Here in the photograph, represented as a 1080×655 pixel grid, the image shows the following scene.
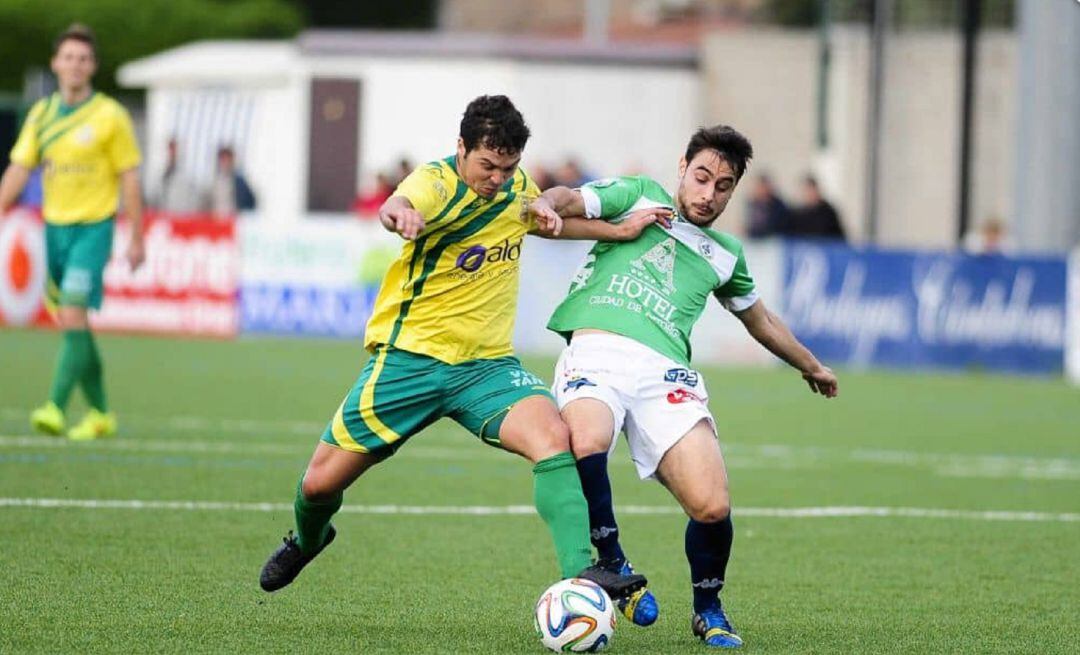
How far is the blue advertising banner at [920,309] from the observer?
2198 cm

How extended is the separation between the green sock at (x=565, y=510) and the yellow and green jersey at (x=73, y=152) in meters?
6.12

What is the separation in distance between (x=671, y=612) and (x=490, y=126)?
2011mm

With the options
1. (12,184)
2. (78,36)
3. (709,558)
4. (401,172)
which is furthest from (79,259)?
(401,172)

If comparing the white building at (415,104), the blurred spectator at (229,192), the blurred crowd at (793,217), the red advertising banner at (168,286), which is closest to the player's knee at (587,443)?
the red advertising banner at (168,286)

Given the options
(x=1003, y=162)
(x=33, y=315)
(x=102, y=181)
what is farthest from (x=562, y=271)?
(x=1003, y=162)

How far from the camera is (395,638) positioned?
6.89m

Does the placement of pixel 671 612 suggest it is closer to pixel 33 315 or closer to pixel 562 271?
pixel 562 271

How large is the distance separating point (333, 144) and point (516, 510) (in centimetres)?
2512

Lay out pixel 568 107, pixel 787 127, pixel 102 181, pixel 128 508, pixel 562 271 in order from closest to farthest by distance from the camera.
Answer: pixel 128 508 → pixel 102 181 → pixel 562 271 → pixel 568 107 → pixel 787 127

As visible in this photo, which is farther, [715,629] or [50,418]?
[50,418]

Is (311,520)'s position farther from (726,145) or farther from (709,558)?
(726,145)

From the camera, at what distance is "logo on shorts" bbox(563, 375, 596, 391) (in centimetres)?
732

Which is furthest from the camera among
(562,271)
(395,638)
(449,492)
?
(562,271)

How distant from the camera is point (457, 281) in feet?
24.0
